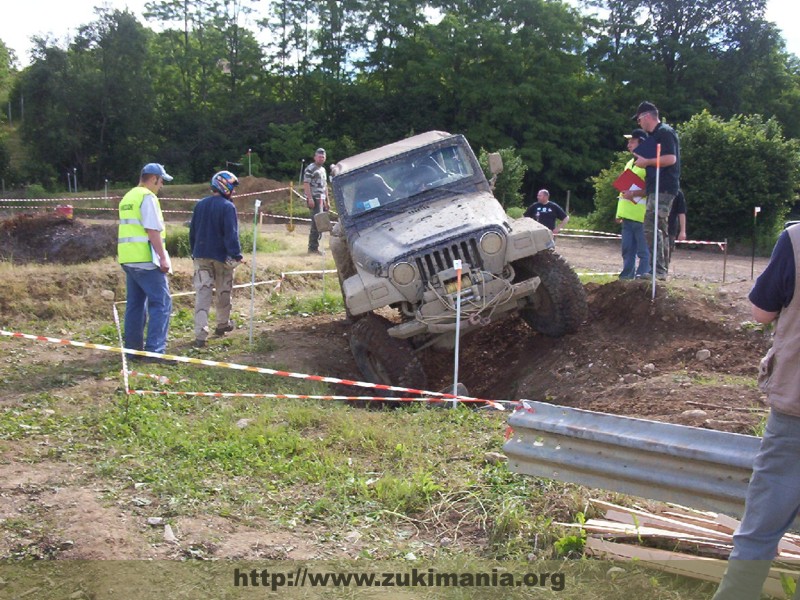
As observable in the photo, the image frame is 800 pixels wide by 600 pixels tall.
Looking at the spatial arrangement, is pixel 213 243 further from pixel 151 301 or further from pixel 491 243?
pixel 491 243

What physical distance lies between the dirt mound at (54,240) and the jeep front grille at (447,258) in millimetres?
9763

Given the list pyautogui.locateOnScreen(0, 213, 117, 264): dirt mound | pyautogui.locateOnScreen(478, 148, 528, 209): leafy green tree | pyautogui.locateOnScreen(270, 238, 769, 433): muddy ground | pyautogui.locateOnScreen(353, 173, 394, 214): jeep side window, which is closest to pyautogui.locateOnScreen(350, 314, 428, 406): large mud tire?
pyautogui.locateOnScreen(270, 238, 769, 433): muddy ground

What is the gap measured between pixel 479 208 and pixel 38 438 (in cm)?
452

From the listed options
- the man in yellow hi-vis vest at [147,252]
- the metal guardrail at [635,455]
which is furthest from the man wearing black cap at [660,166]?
the metal guardrail at [635,455]

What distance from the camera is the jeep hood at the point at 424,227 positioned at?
762 cm

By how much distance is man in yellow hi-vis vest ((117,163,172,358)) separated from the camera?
7.94 m

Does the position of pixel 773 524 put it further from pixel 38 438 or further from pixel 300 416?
pixel 38 438

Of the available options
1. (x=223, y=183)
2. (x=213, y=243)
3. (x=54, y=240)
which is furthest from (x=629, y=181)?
(x=54, y=240)

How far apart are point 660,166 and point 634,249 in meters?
1.37

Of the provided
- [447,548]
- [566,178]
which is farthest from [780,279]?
[566,178]

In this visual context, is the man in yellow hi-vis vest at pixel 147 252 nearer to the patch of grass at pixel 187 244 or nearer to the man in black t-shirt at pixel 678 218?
the man in black t-shirt at pixel 678 218

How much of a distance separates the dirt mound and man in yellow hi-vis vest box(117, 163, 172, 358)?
802 cm

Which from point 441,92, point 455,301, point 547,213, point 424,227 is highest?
point 441,92

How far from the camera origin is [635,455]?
3863mm
